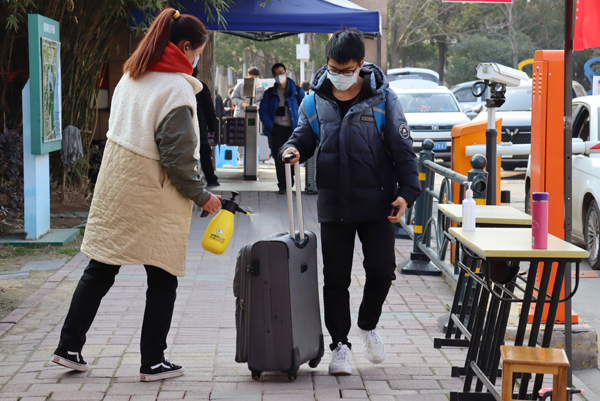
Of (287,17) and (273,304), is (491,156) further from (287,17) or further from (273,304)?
(287,17)

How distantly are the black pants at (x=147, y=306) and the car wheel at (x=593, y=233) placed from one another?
17.1 ft

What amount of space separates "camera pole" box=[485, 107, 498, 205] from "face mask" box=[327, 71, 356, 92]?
1.55 m

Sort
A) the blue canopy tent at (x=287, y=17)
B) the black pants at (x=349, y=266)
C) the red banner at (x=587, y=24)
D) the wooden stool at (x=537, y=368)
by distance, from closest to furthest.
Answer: the wooden stool at (x=537, y=368), the red banner at (x=587, y=24), the black pants at (x=349, y=266), the blue canopy tent at (x=287, y=17)

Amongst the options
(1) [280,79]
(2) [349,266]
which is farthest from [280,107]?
(2) [349,266]

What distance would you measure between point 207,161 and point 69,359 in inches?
326

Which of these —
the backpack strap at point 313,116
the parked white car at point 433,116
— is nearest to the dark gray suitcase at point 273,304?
the backpack strap at point 313,116

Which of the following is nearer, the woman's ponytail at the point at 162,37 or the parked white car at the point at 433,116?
the woman's ponytail at the point at 162,37

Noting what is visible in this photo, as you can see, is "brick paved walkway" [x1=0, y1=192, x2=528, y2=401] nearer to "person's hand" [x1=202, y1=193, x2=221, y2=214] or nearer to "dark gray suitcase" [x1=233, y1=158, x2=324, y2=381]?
"dark gray suitcase" [x1=233, y1=158, x2=324, y2=381]

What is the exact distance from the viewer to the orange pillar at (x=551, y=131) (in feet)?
14.4

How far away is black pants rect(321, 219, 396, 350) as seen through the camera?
160 inches

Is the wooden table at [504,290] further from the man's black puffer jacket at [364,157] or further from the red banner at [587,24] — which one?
the red banner at [587,24]

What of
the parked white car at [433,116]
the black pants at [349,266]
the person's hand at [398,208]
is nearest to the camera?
the person's hand at [398,208]

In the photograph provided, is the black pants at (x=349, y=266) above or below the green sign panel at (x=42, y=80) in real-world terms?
below

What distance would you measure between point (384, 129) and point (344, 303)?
3.17 ft
